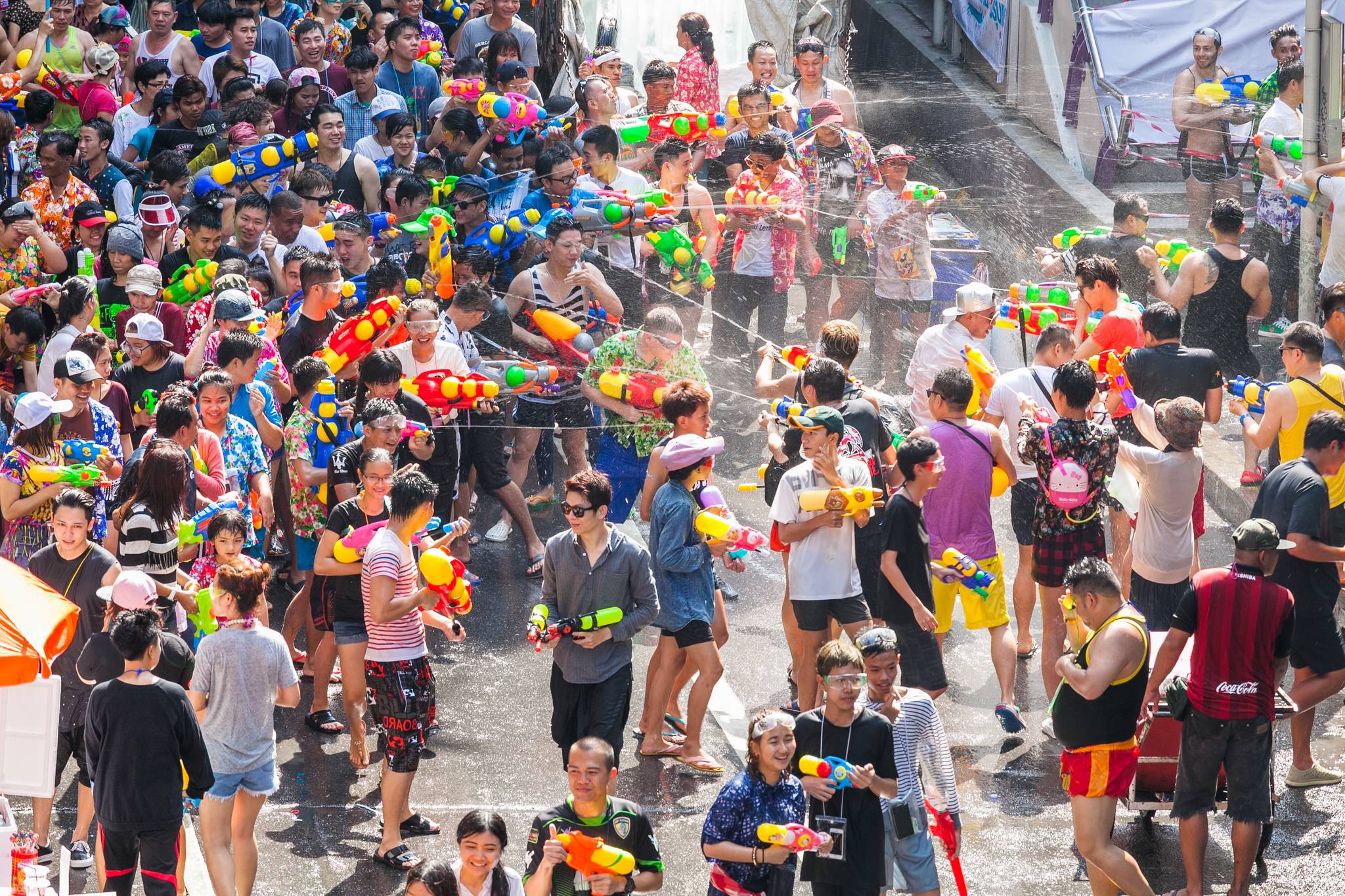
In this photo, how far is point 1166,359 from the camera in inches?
331

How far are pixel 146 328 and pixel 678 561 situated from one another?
3145 mm

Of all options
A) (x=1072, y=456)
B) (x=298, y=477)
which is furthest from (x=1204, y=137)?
(x=298, y=477)

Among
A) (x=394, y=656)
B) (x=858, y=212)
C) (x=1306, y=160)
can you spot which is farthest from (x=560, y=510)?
(x=1306, y=160)

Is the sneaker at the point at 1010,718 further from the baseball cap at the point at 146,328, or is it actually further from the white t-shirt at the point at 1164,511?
the baseball cap at the point at 146,328

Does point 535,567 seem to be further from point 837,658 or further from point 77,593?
point 837,658

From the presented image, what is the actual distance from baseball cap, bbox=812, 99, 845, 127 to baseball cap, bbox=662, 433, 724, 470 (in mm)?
4189

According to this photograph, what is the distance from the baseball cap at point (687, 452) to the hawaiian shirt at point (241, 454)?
2.03 meters

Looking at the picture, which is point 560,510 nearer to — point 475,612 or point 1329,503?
point 475,612

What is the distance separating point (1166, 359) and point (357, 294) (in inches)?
171

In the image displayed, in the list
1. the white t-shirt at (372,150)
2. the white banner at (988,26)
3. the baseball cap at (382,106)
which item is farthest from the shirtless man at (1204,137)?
the baseball cap at (382,106)

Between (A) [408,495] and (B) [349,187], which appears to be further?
(B) [349,187]

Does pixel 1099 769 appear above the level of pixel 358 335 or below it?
below

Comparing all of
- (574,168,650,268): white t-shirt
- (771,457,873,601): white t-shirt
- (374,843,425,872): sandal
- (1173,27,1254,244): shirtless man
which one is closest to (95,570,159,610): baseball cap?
(374,843,425,872): sandal

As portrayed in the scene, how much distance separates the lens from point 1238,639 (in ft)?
20.7
